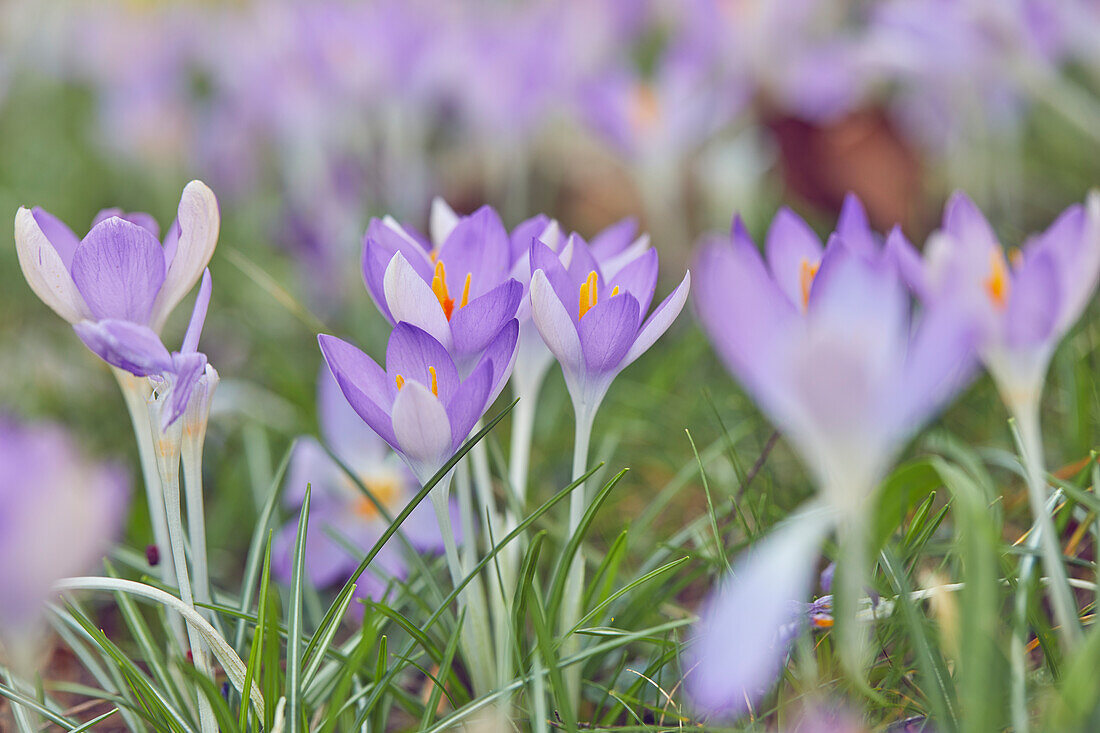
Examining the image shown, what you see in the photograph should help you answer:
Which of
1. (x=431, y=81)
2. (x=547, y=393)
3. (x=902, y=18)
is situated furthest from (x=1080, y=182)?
(x=431, y=81)

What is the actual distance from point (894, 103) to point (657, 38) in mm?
874

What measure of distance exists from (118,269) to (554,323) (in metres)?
0.27

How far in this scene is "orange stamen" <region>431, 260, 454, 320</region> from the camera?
635 mm

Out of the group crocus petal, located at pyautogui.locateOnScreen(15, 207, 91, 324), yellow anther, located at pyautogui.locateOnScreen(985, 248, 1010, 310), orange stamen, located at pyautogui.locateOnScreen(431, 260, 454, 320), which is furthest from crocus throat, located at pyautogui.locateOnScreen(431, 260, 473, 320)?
yellow anther, located at pyautogui.locateOnScreen(985, 248, 1010, 310)

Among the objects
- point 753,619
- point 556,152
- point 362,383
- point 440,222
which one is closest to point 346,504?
point 440,222

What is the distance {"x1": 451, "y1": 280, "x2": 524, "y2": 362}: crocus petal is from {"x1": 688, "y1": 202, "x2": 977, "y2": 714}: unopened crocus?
0.41ft

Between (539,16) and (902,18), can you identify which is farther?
(539,16)

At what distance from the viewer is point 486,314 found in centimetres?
58

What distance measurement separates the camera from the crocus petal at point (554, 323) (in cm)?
56

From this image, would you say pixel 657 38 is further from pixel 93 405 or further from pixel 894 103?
pixel 93 405

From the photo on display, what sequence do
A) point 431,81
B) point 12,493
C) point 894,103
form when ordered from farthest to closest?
point 894,103
point 431,81
point 12,493

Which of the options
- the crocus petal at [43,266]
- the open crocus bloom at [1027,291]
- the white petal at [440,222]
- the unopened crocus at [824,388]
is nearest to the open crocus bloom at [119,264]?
the crocus petal at [43,266]

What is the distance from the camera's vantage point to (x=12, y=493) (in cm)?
51

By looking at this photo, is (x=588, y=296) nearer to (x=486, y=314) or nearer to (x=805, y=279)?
(x=486, y=314)
